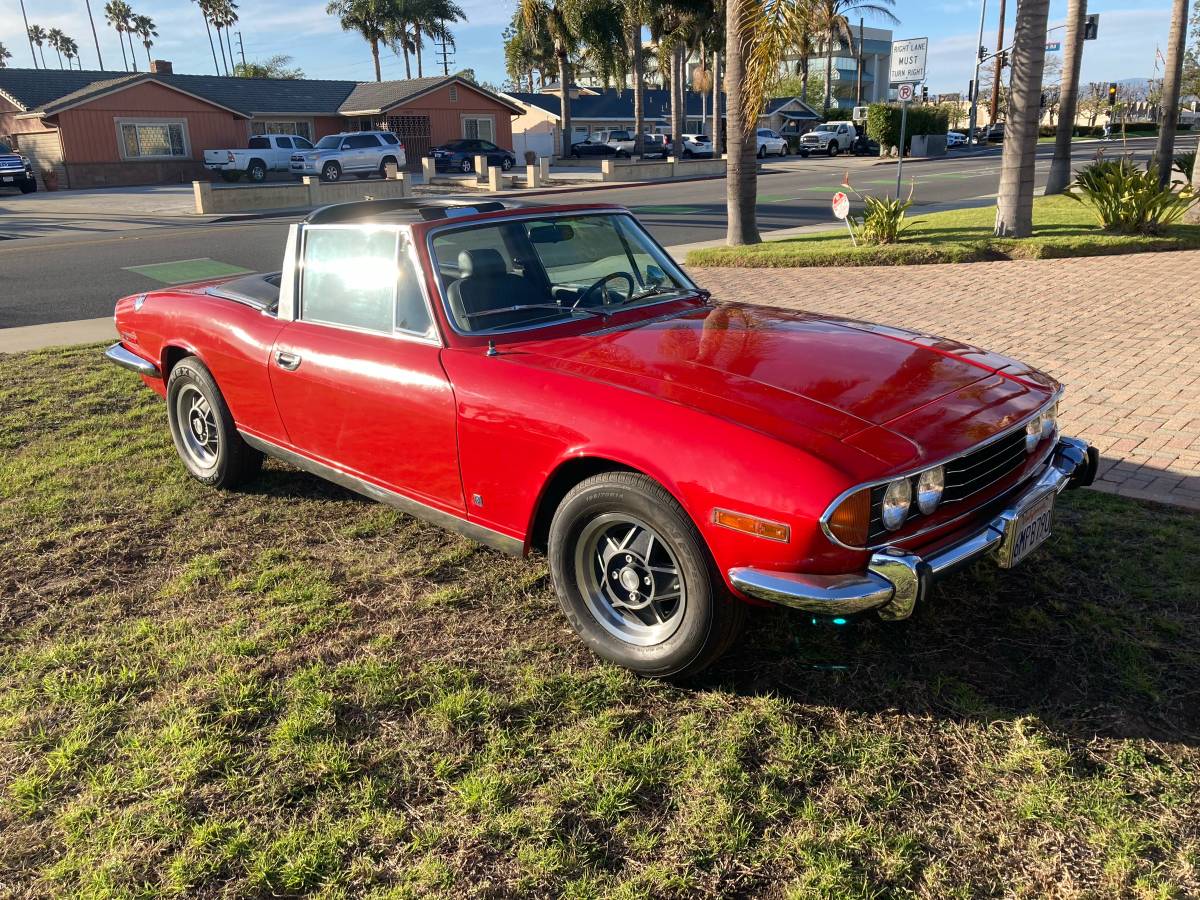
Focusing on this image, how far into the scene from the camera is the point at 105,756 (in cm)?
295

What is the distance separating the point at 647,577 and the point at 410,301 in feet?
5.25

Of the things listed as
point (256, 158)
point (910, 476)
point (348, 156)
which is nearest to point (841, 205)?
point (910, 476)

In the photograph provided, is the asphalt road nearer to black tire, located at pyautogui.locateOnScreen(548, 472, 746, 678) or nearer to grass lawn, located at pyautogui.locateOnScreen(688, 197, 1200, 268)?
grass lawn, located at pyautogui.locateOnScreen(688, 197, 1200, 268)

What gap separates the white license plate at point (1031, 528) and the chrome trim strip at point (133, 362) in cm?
473

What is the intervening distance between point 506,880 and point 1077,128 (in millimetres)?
79559

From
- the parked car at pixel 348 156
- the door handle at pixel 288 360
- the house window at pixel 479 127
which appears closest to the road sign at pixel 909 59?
the parked car at pixel 348 156

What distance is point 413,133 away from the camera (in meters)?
48.5

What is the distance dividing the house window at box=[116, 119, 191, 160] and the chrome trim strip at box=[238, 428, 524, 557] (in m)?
41.7

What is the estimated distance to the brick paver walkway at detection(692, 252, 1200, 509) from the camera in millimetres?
5336

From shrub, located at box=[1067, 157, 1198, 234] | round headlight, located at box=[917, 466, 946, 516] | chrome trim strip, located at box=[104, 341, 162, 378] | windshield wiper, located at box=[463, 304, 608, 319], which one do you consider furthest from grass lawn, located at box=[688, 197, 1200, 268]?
round headlight, located at box=[917, 466, 946, 516]

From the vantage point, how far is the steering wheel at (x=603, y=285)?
4030 millimetres

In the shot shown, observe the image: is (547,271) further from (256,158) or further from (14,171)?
(14,171)

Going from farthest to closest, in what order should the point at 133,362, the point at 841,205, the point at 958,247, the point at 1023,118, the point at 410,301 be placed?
1. the point at 958,247
2. the point at 1023,118
3. the point at 841,205
4. the point at 133,362
5. the point at 410,301

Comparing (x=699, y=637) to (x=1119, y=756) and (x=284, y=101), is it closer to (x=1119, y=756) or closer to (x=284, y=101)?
(x=1119, y=756)
